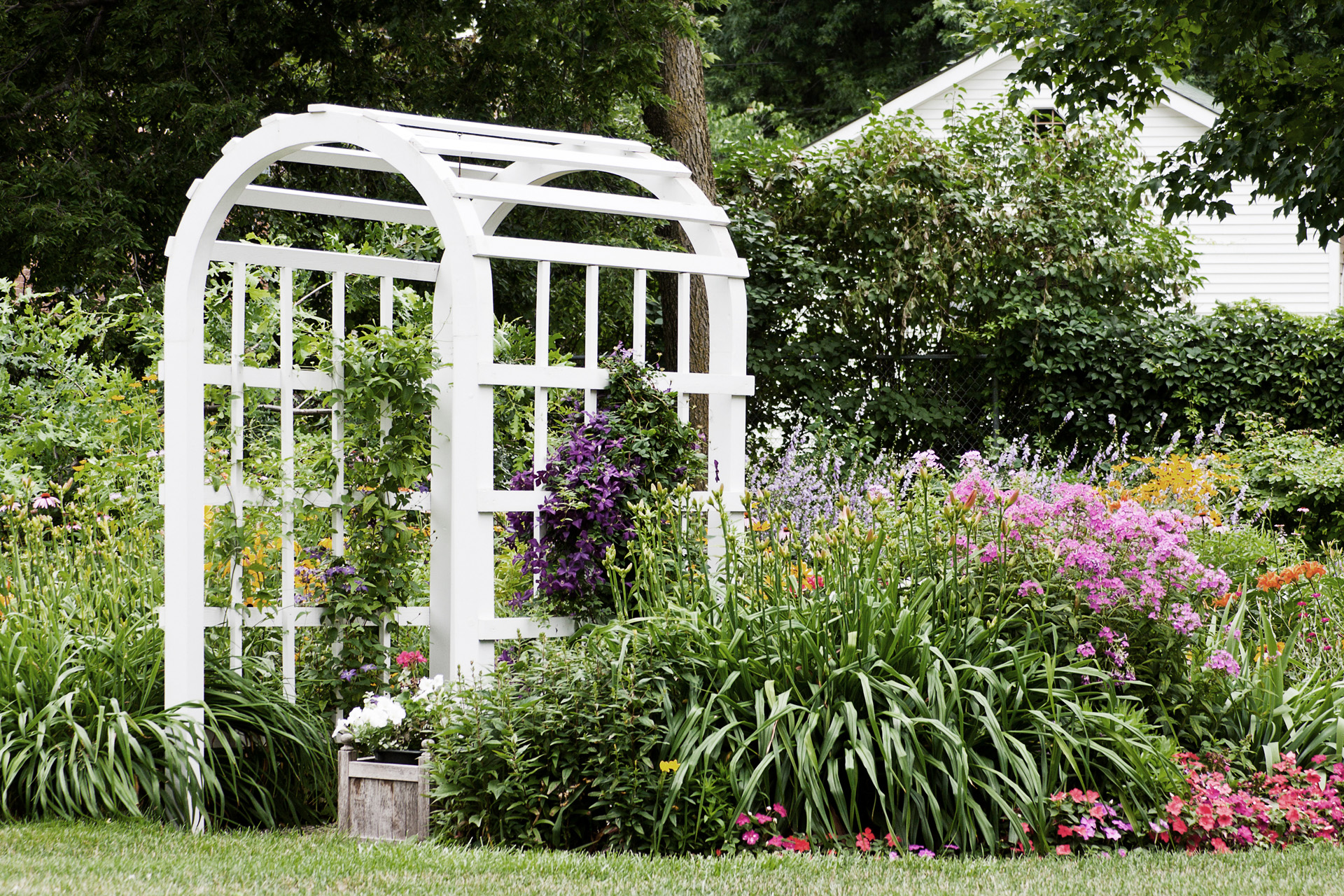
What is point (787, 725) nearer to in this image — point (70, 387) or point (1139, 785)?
point (1139, 785)

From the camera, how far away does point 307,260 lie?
4742mm

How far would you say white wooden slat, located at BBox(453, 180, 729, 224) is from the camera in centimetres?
404

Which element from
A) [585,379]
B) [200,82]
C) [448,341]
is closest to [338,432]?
[448,341]

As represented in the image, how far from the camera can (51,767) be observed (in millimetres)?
4109

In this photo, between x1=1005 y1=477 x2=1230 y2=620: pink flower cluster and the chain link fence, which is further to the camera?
the chain link fence

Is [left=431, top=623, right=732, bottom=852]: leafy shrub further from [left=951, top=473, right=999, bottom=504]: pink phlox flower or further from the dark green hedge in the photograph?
the dark green hedge

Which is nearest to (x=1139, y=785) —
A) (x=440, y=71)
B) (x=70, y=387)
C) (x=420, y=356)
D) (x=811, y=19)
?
(x=420, y=356)

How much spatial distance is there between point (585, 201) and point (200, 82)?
589 centimetres

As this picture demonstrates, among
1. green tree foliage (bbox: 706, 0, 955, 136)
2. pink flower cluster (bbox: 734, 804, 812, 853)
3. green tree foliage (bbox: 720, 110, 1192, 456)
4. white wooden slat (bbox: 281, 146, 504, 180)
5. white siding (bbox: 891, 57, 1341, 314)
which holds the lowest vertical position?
pink flower cluster (bbox: 734, 804, 812, 853)

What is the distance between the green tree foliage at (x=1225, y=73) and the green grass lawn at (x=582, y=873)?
4441 millimetres

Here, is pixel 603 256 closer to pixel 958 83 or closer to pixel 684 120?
pixel 684 120

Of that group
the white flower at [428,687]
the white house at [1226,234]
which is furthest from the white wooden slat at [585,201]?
the white house at [1226,234]

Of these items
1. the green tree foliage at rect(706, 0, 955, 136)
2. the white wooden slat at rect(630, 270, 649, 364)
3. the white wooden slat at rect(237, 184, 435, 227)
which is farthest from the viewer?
the green tree foliage at rect(706, 0, 955, 136)

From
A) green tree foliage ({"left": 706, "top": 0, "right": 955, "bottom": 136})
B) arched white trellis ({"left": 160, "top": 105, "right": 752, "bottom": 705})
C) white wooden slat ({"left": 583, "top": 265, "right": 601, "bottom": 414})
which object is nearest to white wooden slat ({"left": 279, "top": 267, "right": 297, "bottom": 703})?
arched white trellis ({"left": 160, "top": 105, "right": 752, "bottom": 705})
